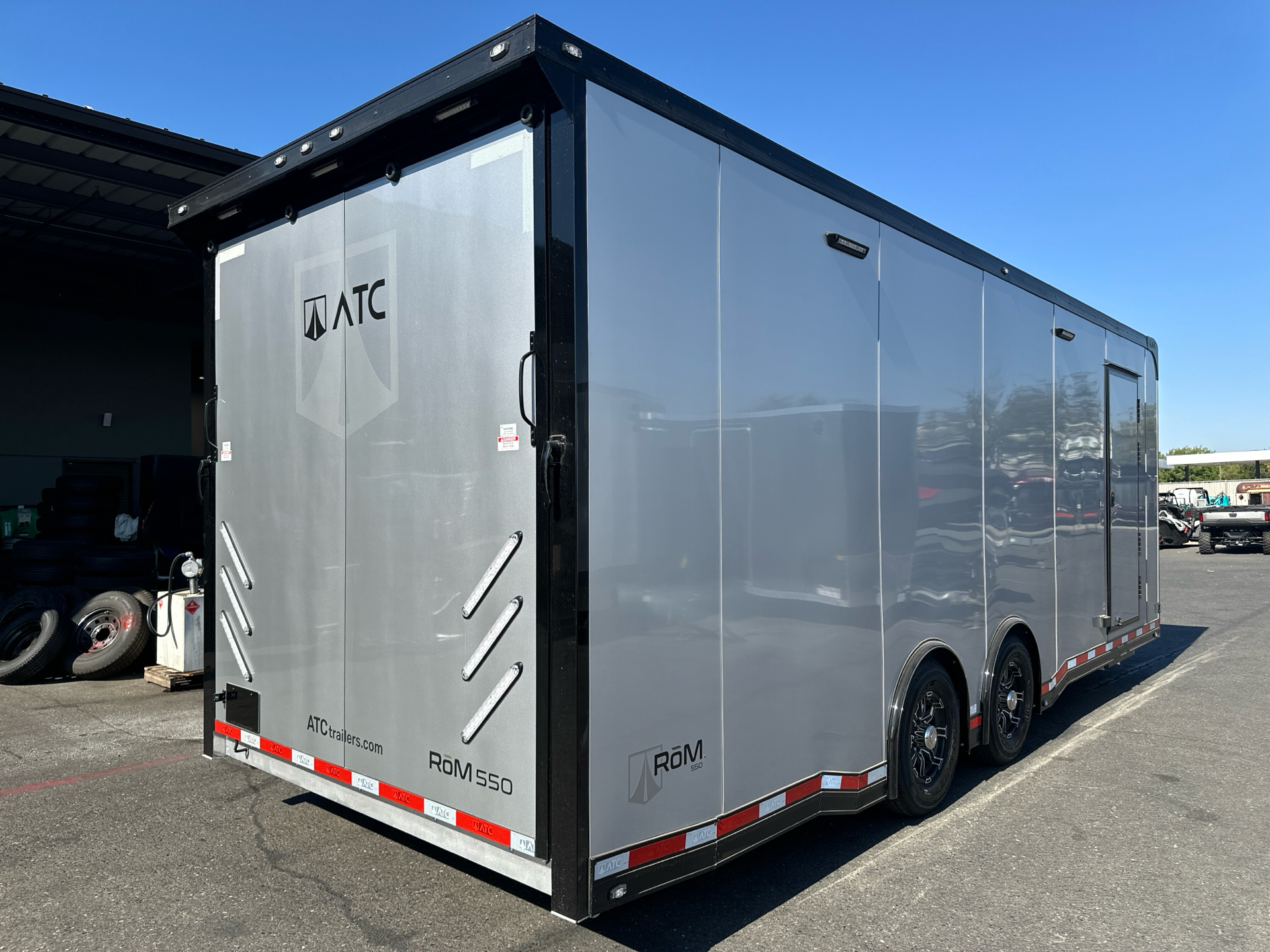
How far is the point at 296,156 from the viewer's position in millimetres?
3928

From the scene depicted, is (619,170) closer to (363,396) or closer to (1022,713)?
(363,396)

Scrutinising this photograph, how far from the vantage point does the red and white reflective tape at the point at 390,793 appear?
316cm

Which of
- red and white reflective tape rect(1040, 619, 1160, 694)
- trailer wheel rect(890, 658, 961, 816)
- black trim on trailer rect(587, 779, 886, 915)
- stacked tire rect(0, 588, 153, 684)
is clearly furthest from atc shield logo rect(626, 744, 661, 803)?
stacked tire rect(0, 588, 153, 684)

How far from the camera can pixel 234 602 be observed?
178 inches

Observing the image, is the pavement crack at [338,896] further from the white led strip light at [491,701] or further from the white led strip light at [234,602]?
the white led strip light at [234,602]

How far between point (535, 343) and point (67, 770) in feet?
16.1

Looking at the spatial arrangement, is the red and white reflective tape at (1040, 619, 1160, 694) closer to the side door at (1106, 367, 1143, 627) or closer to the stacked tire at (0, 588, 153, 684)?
the side door at (1106, 367, 1143, 627)

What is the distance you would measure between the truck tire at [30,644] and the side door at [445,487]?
6.39m

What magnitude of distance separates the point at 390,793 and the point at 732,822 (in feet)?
4.57

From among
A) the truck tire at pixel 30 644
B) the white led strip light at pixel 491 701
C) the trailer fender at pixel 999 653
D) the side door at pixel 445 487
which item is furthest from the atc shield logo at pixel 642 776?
the truck tire at pixel 30 644

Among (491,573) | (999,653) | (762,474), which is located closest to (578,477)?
(491,573)

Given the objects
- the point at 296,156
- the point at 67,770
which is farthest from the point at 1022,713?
the point at 67,770

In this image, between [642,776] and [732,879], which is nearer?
[642,776]

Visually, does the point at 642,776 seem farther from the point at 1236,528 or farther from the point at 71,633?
the point at 1236,528
